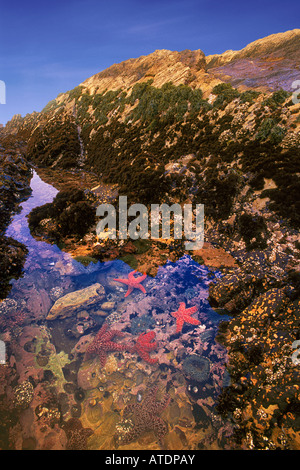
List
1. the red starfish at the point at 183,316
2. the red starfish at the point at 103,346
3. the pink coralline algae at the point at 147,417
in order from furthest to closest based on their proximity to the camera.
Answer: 1. the red starfish at the point at 183,316
2. the red starfish at the point at 103,346
3. the pink coralline algae at the point at 147,417

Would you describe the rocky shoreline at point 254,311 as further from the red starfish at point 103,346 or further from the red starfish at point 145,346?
the red starfish at point 103,346

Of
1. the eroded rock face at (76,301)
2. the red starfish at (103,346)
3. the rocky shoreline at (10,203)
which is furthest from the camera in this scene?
the rocky shoreline at (10,203)

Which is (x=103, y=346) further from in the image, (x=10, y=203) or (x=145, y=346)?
(x=10, y=203)

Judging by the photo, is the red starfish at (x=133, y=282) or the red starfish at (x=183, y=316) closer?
the red starfish at (x=183, y=316)

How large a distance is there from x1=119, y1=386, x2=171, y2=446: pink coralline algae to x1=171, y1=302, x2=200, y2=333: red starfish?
2.52 metres

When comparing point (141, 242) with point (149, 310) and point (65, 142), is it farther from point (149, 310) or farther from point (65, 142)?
point (65, 142)

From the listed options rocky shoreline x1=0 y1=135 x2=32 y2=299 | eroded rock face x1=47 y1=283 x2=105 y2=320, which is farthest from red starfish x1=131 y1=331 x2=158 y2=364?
rocky shoreline x1=0 y1=135 x2=32 y2=299

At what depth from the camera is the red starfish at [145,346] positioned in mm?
7973

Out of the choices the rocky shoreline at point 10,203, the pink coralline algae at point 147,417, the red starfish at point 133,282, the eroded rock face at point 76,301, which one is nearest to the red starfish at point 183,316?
the red starfish at point 133,282

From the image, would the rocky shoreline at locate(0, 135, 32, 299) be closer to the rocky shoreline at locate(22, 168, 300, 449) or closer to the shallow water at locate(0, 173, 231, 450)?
the shallow water at locate(0, 173, 231, 450)

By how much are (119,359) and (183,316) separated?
10.4 feet

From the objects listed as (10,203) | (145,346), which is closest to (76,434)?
(145,346)

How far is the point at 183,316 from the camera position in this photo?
8914 millimetres

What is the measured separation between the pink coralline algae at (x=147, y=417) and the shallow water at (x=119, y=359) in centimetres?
3
